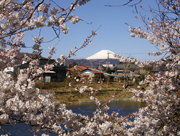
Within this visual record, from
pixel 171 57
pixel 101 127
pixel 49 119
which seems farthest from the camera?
pixel 171 57

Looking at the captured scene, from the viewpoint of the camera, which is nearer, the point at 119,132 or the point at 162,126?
the point at 119,132

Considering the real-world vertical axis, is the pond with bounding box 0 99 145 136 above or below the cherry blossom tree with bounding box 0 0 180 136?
below

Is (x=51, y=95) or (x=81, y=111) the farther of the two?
(x=81, y=111)

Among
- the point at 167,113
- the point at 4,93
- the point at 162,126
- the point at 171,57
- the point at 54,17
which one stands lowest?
the point at 162,126

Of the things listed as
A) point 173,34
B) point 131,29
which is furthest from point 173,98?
point 131,29

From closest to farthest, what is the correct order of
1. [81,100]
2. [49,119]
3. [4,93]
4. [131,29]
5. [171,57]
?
[4,93], [49,119], [171,57], [131,29], [81,100]

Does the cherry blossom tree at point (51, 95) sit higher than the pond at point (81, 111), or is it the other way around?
the cherry blossom tree at point (51, 95)

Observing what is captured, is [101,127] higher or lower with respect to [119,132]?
higher

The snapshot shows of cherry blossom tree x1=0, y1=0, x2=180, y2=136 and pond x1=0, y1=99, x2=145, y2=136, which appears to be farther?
pond x1=0, y1=99, x2=145, y2=136

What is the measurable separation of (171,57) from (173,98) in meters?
0.77

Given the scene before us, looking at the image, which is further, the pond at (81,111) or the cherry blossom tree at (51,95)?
the pond at (81,111)

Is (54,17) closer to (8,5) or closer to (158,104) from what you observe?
(8,5)

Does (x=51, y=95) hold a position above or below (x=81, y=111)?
above

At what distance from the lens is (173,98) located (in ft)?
9.67
